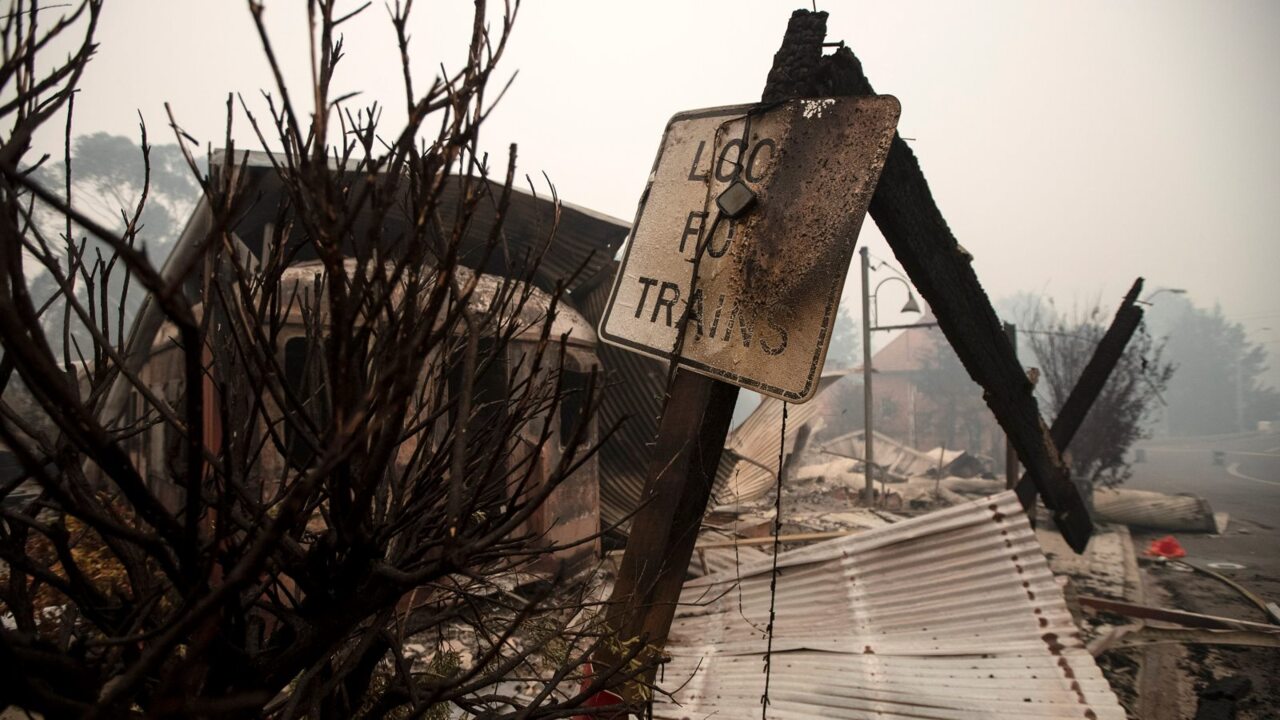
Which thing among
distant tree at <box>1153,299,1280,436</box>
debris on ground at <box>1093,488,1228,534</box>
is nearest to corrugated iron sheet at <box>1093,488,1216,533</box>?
debris on ground at <box>1093,488,1228,534</box>

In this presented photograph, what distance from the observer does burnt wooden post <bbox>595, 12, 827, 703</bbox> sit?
1.87 meters

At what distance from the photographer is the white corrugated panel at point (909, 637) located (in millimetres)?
2756

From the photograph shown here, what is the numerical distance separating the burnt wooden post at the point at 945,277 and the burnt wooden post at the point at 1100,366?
109cm

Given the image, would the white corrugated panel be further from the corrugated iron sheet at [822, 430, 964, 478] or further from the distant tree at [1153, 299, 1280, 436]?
the distant tree at [1153, 299, 1280, 436]


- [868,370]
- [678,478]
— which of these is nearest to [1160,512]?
[868,370]

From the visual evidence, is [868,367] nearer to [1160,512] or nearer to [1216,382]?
[1160,512]

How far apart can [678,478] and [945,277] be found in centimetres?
160

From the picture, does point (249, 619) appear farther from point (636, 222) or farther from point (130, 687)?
point (636, 222)

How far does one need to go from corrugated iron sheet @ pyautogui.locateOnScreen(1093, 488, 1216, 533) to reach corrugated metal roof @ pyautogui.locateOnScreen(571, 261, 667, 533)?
1193 centimetres

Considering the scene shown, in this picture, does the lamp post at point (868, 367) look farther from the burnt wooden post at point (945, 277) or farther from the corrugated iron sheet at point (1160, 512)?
the burnt wooden post at point (945, 277)

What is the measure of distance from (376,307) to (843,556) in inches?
139

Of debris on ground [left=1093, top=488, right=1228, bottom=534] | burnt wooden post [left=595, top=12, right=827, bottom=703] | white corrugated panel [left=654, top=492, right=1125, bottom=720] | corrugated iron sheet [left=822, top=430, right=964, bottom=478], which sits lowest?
corrugated iron sheet [left=822, top=430, right=964, bottom=478]

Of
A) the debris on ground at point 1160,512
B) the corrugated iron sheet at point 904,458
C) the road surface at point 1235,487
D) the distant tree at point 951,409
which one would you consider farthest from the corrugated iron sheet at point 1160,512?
the distant tree at point 951,409

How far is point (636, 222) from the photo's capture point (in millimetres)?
2016
